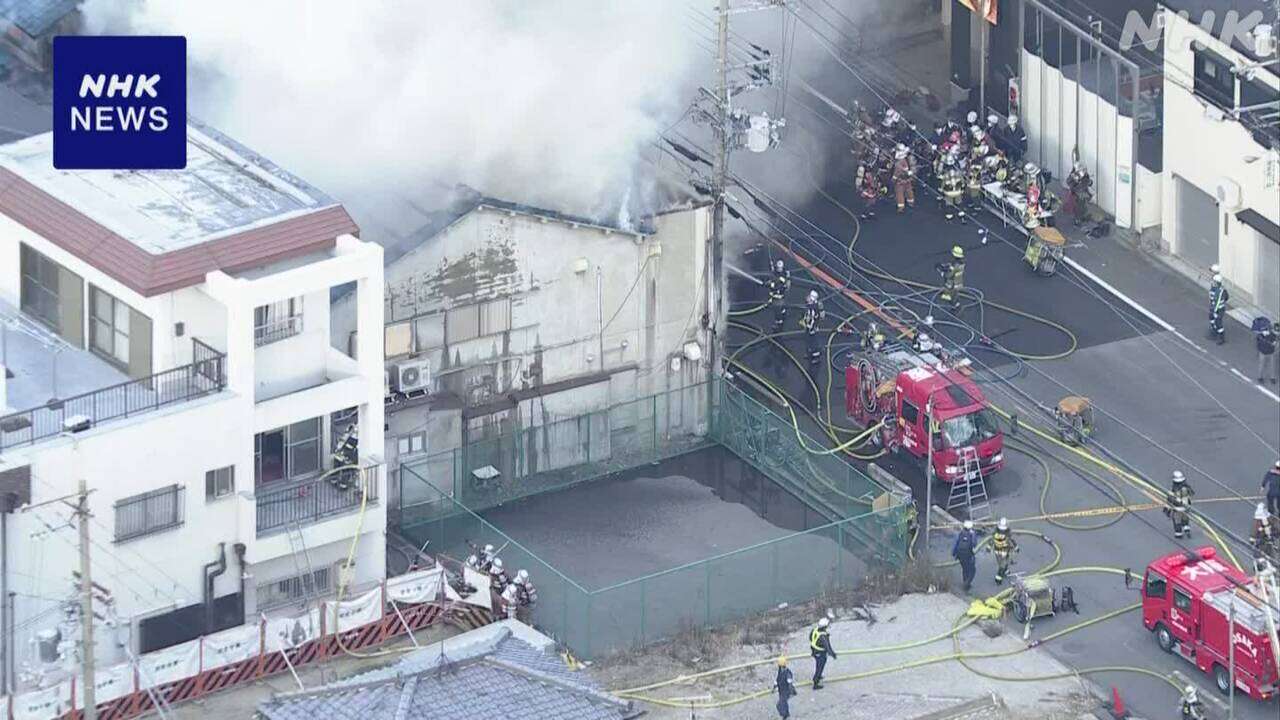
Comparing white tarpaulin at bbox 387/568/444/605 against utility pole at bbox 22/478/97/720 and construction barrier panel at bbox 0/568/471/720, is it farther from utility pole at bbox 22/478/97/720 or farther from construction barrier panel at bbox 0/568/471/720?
utility pole at bbox 22/478/97/720

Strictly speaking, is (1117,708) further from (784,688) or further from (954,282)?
(954,282)

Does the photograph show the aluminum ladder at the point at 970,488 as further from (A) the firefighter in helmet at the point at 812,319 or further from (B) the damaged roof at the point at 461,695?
(B) the damaged roof at the point at 461,695

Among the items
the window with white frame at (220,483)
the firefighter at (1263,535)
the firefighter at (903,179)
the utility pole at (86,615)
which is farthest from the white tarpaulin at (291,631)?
the firefighter at (903,179)

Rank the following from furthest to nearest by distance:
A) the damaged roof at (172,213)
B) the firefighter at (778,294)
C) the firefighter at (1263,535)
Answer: the firefighter at (778,294), the firefighter at (1263,535), the damaged roof at (172,213)

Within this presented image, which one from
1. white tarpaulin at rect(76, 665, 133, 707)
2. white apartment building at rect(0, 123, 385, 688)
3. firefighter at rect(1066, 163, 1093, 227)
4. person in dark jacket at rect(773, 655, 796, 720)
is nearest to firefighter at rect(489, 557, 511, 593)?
white apartment building at rect(0, 123, 385, 688)

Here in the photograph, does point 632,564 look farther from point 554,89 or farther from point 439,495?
point 554,89

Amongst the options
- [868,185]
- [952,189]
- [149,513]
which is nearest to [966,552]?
[149,513]
